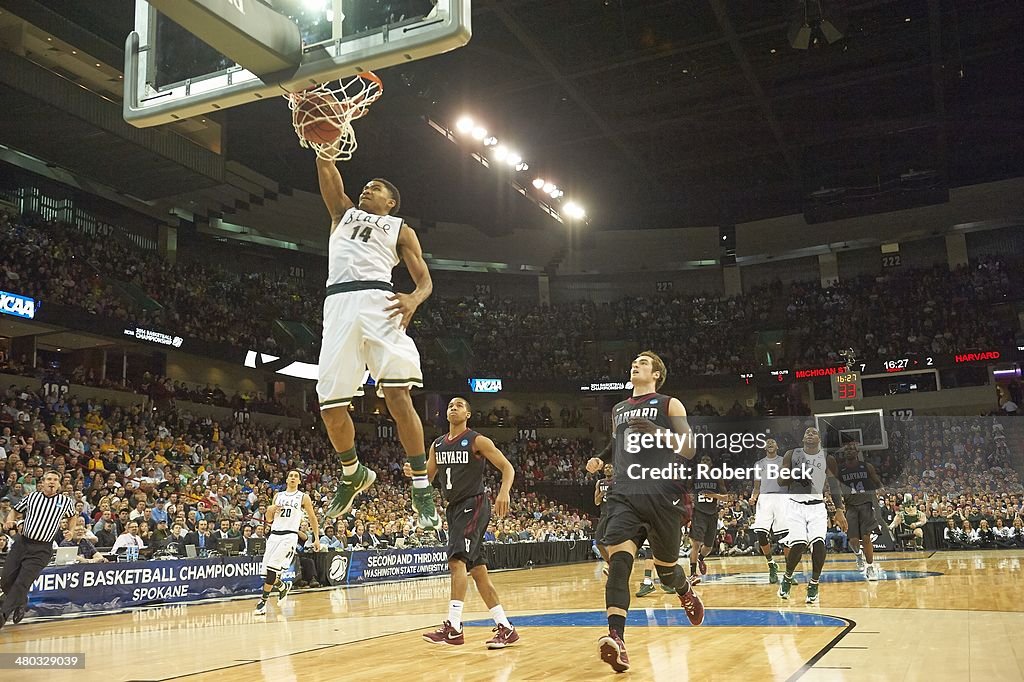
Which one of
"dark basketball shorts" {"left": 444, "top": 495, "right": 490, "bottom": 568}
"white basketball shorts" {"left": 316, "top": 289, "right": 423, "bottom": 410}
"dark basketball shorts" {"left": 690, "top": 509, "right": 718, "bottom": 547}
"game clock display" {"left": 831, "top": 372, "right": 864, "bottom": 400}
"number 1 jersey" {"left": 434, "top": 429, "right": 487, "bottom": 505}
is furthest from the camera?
"game clock display" {"left": 831, "top": 372, "right": 864, "bottom": 400}

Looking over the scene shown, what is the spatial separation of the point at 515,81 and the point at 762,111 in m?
7.33

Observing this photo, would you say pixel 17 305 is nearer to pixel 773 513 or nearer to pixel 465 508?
pixel 465 508

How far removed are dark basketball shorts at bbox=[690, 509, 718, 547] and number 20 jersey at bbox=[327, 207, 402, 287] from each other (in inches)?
376

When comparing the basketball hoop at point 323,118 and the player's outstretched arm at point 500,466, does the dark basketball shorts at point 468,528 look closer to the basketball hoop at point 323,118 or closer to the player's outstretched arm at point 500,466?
the player's outstretched arm at point 500,466

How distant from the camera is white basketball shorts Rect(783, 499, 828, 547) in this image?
10742mm

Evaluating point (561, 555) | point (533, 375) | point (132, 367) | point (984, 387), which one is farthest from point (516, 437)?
point (984, 387)

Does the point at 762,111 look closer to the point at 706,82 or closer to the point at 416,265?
the point at 706,82

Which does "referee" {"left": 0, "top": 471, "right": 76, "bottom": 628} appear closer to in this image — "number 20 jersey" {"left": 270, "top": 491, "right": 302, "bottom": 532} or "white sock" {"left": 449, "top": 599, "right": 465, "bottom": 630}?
"number 20 jersey" {"left": 270, "top": 491, "right": 302, "bottom": 532}

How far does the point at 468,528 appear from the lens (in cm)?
798

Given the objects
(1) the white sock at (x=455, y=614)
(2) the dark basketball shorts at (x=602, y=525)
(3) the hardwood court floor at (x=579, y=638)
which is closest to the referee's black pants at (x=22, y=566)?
(3) the hardwood court floor at (x=579, y=638)

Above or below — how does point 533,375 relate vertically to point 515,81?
below

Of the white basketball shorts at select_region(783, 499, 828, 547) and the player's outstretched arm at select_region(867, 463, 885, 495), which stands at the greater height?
the player's outstretched arm at select_region(867, 463, 885, 495)

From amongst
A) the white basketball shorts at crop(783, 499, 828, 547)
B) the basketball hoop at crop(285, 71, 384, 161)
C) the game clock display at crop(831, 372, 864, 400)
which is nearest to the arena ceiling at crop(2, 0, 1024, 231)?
the game clock display at crop(831, 372, 864, 400)

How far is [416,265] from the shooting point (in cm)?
473
